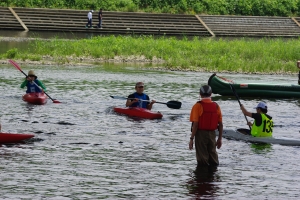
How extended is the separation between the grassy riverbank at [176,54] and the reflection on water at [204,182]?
25076 millimetres

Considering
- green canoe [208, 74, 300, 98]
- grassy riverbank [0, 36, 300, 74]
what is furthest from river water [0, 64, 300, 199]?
grassy riverbank [0, 36, 300, 74]

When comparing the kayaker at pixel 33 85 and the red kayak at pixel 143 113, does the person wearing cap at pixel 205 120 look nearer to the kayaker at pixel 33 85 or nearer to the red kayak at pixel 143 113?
the red kayak at pixel 143 113

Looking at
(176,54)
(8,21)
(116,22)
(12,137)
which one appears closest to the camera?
(12,137)

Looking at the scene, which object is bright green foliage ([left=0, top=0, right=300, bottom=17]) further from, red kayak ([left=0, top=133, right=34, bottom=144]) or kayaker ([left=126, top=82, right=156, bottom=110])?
red kayak ([left=0, top=133, right=34, bottom=144])

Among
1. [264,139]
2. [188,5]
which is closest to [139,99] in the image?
[264,139]

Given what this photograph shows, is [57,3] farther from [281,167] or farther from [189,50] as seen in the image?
[281,167]

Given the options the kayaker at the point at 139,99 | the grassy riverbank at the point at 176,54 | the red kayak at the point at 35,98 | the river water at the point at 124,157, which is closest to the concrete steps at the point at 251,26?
the grassy riverbank at the point at 176,54

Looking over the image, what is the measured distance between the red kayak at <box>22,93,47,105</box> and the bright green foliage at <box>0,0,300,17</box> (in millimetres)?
34863

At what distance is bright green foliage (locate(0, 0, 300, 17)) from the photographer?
62531 millimetres

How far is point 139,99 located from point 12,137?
5862 mm

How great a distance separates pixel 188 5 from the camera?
225ft

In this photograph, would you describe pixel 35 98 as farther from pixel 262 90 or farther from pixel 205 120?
pixel 205 120

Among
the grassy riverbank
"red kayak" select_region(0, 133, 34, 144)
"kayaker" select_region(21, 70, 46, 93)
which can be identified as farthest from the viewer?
the grassy riverbank

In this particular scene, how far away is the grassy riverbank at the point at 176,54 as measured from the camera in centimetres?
4150
